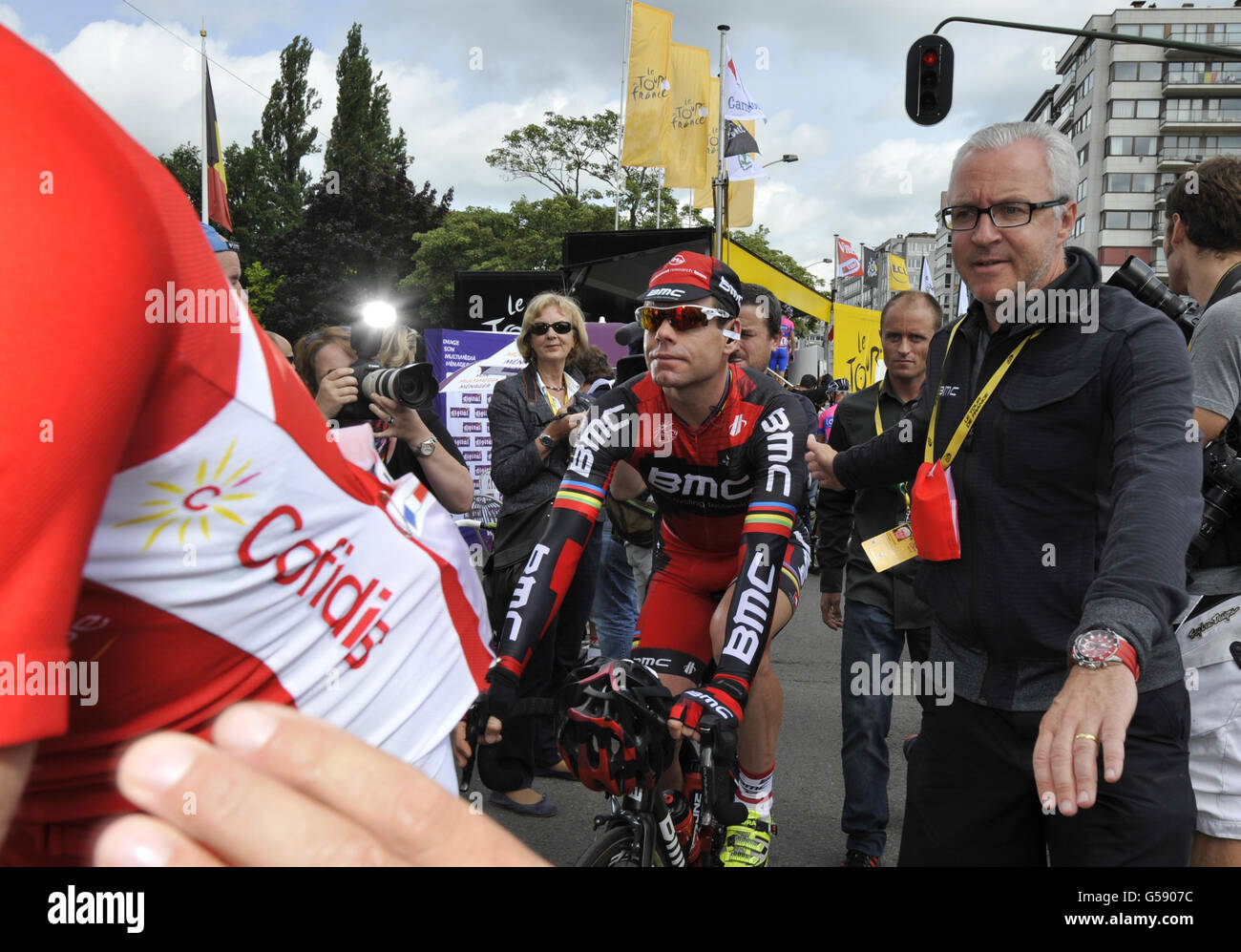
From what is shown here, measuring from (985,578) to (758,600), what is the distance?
2.50 feet

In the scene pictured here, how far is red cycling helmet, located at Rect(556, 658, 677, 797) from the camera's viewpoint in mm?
2494

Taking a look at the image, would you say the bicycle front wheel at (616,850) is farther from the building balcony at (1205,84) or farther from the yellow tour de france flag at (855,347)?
the building balcony at (1205,84)

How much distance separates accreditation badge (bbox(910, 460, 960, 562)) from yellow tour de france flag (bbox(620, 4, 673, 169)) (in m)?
17.7

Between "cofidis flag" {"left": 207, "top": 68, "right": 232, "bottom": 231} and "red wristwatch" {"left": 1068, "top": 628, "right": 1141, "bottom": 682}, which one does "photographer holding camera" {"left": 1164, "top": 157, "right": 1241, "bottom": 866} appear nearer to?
"red wristwatch" {"left": 1068, "top": 628, "right": 1141, "bottom": 682}

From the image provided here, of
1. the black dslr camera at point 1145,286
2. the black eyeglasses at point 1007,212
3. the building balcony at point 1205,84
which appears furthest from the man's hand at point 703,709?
the building balcony at point 1205,84

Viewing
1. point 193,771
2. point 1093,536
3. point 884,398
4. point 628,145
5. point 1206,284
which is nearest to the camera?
point 193,771

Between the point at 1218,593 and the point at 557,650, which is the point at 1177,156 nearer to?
the point at 557,650

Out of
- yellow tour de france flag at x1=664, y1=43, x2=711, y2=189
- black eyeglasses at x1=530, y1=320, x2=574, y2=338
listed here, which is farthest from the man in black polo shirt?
yellow tour de france flag at x1=664, y1=43, x2=711, y2=189

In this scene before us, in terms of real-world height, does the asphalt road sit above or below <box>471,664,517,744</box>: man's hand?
below

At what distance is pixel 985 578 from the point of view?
2.31 meters

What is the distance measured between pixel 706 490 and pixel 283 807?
10.9 ft

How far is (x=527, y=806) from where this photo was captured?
5.04m
